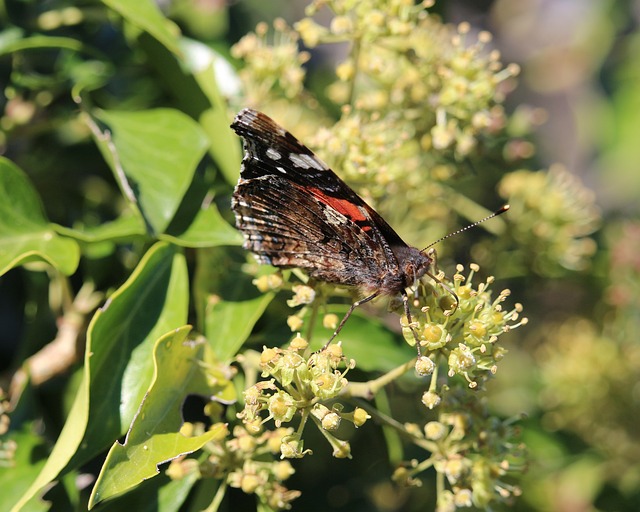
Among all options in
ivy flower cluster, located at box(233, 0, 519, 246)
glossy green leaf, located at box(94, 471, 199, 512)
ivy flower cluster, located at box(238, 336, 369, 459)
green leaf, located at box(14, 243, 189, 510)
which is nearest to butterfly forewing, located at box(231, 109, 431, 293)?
ivy flower cluster, located at box(233, 0, 519, 246)

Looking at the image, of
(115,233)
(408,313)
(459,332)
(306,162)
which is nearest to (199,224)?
(115,233)

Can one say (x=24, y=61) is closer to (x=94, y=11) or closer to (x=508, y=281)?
(x=94, y=11)

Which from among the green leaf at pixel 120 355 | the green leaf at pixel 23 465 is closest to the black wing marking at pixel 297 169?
the green leaf at pixel 120 355

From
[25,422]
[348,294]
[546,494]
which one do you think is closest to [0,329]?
[25,422]

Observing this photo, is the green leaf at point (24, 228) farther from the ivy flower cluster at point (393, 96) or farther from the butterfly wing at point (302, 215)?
the ivy flower cluster at point (393, 96)

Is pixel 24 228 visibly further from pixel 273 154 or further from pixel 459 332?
pixel 459 332
